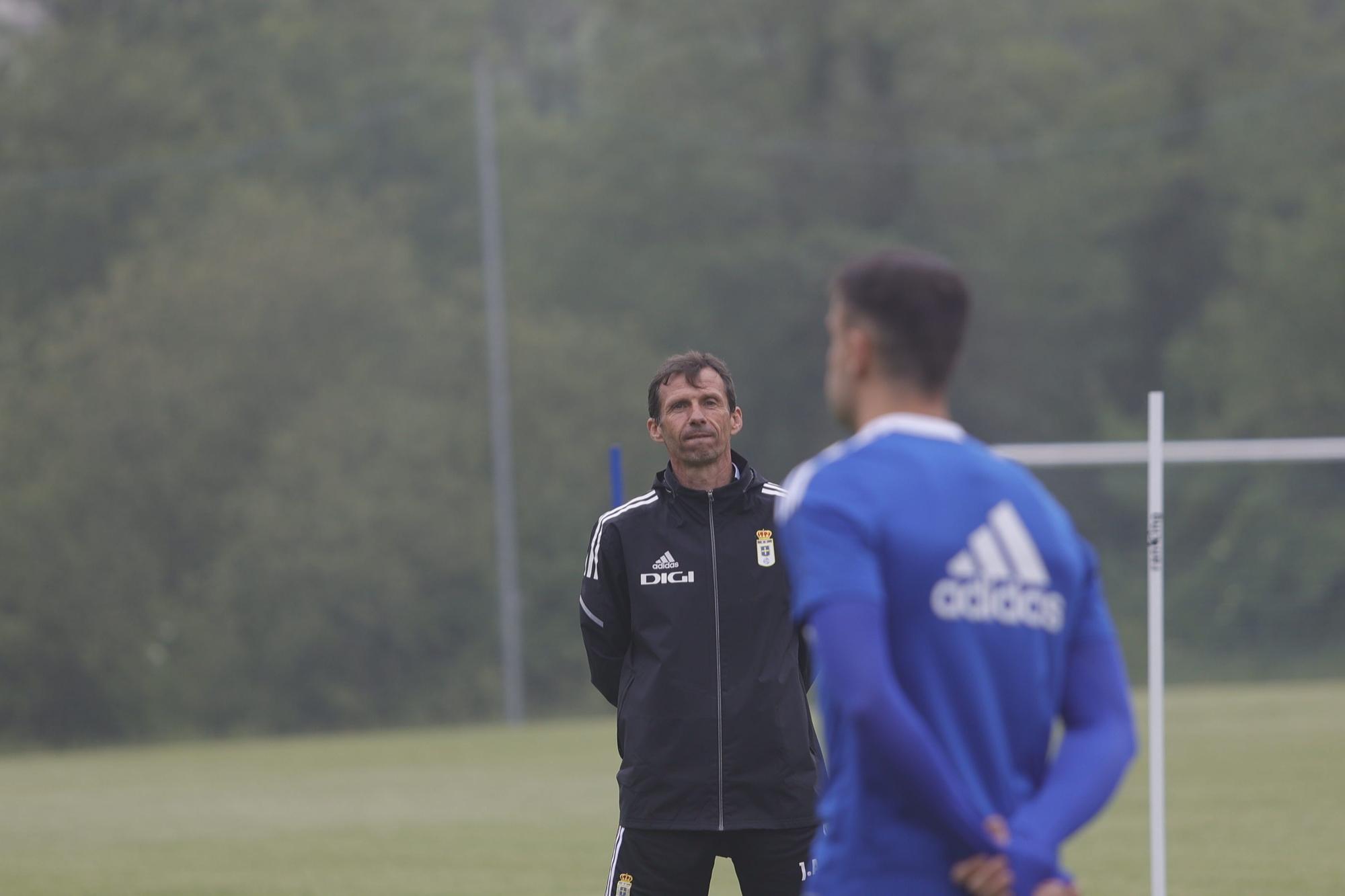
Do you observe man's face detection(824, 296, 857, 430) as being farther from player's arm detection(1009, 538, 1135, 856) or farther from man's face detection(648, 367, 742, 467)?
man's face detection(648, 367, 742, 467)

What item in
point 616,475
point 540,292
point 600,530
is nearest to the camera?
point 600,530

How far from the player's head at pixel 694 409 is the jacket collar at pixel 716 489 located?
54mm

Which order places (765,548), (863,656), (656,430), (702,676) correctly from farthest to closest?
(656,430)
(765,548)
(702,676)
(863,656)

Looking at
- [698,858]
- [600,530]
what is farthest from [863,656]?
[600,530]

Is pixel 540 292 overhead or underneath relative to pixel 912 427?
overhead

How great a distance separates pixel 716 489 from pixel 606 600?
43cm

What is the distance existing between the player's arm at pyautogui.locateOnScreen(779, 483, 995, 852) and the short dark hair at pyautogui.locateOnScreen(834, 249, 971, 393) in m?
0.25

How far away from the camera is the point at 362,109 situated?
35.5 m

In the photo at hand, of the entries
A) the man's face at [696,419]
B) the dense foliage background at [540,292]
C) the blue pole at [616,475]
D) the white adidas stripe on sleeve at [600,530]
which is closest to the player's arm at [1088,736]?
the man's face at [696,419]

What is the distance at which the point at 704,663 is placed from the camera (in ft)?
16.8

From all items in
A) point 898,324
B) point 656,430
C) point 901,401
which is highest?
point 898,324

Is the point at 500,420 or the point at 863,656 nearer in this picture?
the point at 863,656

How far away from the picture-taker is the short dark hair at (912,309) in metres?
2.75

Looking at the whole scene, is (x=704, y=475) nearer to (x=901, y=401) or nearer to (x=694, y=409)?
(x=694, y=409)
